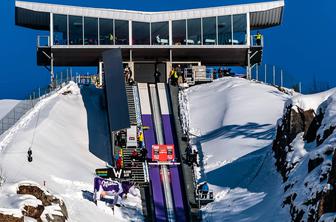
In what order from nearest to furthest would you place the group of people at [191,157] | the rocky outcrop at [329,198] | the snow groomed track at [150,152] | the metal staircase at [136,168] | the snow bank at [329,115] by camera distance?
the rocky outcrop at [329,198] → the snow bank at [329,115] → the snow groomed track at [150,152] → the metal staircase at [136,168] → the group of people at [191,157]

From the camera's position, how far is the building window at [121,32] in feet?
195

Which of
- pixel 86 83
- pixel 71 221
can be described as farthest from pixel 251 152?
pixel 86 83

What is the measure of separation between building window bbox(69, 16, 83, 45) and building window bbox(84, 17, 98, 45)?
30 cm

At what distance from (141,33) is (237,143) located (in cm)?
1970

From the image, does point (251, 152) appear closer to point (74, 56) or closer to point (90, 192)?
point (90, 192)

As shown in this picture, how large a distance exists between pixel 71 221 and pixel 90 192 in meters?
3.52

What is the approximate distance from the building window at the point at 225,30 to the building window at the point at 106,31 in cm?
655

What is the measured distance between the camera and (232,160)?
40.1m

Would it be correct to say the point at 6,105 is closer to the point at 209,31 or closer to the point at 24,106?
the point at 24,106

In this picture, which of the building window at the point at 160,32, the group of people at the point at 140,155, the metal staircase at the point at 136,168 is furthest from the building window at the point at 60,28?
the group of people at the point at 140,155

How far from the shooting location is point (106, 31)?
60.4 meters

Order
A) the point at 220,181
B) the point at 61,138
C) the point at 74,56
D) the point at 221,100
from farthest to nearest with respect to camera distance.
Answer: the point at 74,56
the point at 221,100
the point at 61,138
the point at 220,181

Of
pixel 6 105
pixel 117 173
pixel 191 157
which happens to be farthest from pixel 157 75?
pixel 117 173

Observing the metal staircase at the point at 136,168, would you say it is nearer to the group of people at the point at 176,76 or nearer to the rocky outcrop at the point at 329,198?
the group of people at the point at 176,76
